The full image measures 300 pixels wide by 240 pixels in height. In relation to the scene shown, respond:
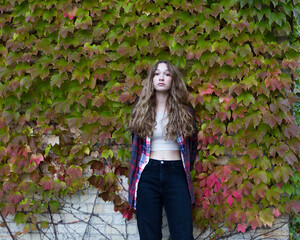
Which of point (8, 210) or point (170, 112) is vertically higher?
point (170, 112)

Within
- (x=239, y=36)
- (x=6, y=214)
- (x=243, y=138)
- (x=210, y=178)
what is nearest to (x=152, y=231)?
(x=210, y=178)

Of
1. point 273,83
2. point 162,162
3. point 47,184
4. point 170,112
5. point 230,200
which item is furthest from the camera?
point 47,184

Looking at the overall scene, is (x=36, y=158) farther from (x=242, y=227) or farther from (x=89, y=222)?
(x=242, y=227)

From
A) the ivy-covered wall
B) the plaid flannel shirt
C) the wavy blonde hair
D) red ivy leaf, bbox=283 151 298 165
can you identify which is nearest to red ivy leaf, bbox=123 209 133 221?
the ivy-covered wall

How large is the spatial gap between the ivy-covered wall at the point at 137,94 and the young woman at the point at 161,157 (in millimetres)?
259

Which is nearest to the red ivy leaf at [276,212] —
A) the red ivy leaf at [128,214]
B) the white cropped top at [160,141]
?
the white cropped top at [160,141]

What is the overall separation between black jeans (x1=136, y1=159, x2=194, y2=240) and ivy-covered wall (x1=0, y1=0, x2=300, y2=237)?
1.35 ft

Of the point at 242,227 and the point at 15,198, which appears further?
the point at 15,198

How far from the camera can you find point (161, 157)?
80.1 inches

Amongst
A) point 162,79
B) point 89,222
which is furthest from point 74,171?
point 162,79

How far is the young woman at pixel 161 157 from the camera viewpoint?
2.01 meters

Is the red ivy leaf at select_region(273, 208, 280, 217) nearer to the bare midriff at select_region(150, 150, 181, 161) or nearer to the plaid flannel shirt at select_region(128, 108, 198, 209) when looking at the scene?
the plaid flannel shirt at select_region(128, 108, 198, 209)

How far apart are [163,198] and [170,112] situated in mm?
595

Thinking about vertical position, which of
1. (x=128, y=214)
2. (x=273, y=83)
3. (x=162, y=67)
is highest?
(x=162, y=67)
